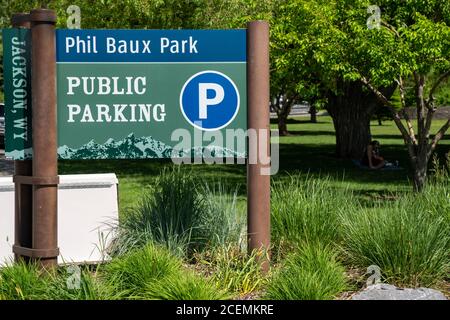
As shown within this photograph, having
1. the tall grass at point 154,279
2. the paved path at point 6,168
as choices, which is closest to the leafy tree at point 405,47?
the tall grass at point 154,279

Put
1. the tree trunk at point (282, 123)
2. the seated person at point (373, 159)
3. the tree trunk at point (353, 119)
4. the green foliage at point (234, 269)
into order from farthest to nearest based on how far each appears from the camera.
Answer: the tree trunk at point (282, 123), the tree trunk at point (353, 119), the seated person at point (373, 159), the green foliage at point (234, 269)

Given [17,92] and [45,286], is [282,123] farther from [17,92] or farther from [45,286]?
[45,286]

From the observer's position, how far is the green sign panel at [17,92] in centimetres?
680

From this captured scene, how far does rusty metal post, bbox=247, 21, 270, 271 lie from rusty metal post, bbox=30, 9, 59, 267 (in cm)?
153

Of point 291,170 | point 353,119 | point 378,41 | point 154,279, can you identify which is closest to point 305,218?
point 154,279

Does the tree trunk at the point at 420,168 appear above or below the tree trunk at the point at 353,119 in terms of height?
below

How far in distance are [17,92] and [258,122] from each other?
189 cm

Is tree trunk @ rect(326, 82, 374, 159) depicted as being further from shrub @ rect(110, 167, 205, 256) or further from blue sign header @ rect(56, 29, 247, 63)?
blue sign header @ rect(56, 29, 247, 63)

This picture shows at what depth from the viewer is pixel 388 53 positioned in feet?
44.5

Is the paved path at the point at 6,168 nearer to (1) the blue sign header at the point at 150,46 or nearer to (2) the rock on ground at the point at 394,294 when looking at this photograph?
(1) the blue sign header at the point at 150,46

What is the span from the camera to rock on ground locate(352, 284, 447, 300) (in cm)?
584

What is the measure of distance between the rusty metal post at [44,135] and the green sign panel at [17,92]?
5.0 inches

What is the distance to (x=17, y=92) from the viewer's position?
6812 mm

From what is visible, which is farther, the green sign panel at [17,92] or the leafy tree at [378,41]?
the leafy tree at [378,41]
